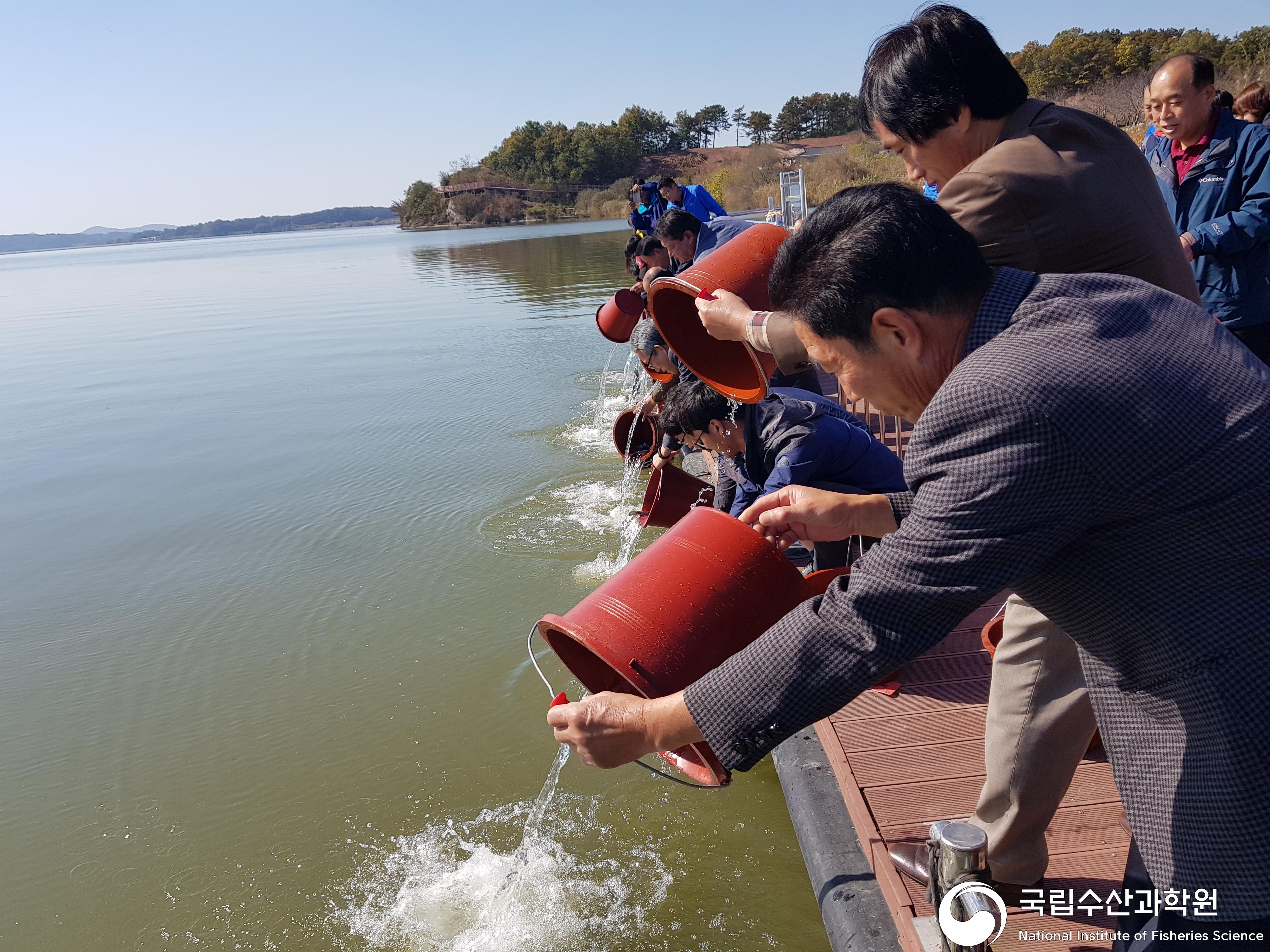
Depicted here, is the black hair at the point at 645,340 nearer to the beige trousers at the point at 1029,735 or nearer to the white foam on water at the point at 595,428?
the white foam on water at the point at 595,428

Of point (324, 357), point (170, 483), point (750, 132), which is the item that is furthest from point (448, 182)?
point (170, 483)

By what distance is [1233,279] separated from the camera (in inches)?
142

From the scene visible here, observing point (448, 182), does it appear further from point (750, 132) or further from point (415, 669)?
point (415, 669)

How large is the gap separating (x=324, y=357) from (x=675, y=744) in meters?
13.8

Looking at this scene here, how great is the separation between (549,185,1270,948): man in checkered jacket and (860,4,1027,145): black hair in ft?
2.18

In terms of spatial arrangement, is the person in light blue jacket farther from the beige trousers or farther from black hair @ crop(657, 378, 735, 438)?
the beige trousers

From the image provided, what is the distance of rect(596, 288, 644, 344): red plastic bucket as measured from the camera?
6.82 metres

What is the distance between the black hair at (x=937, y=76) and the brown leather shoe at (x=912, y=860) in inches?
65.5

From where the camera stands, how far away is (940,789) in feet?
8.79

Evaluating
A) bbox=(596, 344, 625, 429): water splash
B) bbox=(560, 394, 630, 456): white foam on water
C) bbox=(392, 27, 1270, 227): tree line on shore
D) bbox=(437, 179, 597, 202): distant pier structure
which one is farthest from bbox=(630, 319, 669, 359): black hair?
bbox=(437, 179, 597, 202): distant pier structure

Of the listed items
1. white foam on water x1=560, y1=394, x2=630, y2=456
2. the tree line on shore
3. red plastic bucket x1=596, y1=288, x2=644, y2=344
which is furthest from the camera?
the tree line on shore

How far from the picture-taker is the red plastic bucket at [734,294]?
239cm

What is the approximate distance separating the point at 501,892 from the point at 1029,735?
2.02m

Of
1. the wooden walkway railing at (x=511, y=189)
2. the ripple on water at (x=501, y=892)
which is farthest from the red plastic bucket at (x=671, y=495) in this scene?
the wooden walkway railing at (x=511, y=189)
